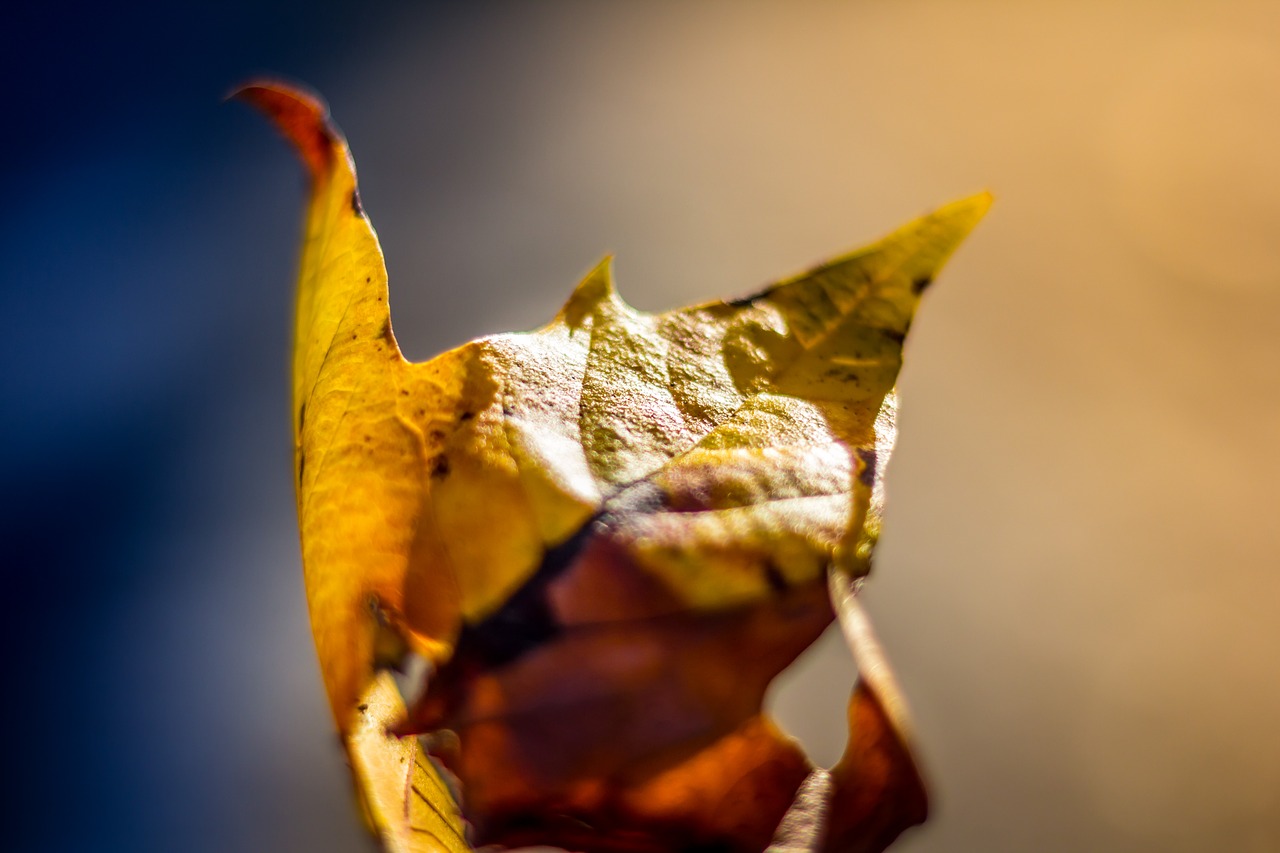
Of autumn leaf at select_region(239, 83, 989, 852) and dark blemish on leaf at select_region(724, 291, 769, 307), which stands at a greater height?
dark blemish on leaf at select_region(724, 291, 769, 307)

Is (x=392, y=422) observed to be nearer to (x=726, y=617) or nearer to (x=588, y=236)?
(x=726, y=617)

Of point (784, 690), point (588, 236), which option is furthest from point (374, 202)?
point (784, 690)
